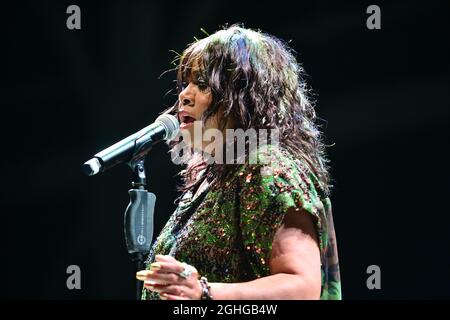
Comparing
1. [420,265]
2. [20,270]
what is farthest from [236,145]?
[20,270]

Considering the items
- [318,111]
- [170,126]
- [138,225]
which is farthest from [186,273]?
[318,111]

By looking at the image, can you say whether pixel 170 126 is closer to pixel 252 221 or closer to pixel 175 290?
pixel 252 221

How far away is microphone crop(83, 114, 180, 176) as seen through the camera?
1.42 m

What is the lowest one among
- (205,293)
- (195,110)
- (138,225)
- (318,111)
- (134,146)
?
(205,293)

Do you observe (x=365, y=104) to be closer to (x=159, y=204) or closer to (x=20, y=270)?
(x=159, y=204)

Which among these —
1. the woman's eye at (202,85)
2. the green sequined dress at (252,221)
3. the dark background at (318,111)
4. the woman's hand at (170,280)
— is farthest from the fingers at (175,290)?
the dark background at (318,111)

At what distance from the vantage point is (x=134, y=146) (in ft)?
4.93

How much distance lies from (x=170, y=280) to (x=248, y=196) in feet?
0.96

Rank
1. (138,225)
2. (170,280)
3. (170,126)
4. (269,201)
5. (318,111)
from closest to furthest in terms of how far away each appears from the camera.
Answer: (170,280), (269,201), (138,225), (170,126), (318,111)

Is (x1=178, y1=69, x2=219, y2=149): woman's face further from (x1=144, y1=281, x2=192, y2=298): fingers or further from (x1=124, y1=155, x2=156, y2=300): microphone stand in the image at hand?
(x1=144, y1=281, x2=192, y2=298): fingers

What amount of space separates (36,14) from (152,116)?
76 centimetres

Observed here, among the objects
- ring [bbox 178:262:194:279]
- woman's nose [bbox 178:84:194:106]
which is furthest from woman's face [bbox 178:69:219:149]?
ring [bbox 178:262:194:279]

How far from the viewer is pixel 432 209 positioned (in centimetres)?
304

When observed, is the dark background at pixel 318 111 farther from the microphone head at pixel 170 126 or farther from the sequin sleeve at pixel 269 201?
the sequin sleeve at pixel 269 201
